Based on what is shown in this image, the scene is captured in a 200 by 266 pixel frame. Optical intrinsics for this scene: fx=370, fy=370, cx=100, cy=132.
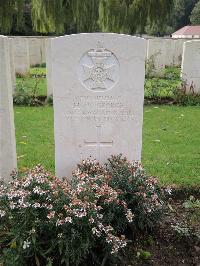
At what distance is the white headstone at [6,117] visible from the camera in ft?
11.4

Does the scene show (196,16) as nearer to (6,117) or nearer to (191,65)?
(191,65)

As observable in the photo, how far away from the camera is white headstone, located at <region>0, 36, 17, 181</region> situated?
3464 millimetres

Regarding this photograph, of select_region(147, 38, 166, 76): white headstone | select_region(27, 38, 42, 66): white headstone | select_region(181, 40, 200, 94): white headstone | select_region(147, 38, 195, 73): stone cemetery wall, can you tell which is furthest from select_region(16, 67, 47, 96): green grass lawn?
select_region(27, 38, 42, 66): white headstone

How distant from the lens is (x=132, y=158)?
3.98 metres

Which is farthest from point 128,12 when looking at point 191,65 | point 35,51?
point 191,65

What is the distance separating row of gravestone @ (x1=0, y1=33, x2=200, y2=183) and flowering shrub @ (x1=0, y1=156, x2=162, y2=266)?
731mm

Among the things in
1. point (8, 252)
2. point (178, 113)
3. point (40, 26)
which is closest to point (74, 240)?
point (8, 252)

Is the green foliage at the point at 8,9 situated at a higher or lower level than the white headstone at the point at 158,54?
higher

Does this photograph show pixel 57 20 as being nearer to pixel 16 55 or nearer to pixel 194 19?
pixel 16 55

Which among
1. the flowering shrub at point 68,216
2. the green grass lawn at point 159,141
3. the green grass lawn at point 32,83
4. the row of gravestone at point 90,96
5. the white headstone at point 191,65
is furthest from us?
the green grass lawn at point 32,83

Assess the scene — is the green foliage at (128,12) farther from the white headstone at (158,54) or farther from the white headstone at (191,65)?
the white headstone at (191,65)

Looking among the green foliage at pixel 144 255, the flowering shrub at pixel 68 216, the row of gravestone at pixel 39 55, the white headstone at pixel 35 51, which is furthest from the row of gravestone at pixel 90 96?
the white headstone at pixel 35 51

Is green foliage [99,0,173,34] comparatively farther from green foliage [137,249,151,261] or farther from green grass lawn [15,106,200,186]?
green foliage [137,249,151,261]

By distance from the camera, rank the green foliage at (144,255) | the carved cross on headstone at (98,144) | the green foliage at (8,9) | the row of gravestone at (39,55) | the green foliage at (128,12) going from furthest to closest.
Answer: the green foliage at (128,12), the green foliage at (8,9), the row of gravestone at (39,55), the carved cross on headstone at (98,144), the green foliage at (144,255)
